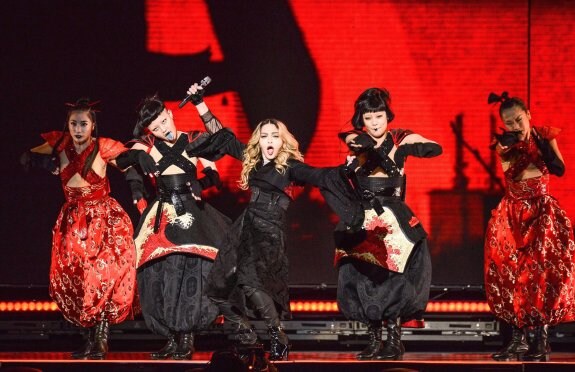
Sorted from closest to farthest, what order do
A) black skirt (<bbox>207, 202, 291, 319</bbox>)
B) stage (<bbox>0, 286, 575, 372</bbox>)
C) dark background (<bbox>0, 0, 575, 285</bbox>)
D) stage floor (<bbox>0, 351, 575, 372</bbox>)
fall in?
stage floor (<bbox>0, 351, 575, 372</bbox>), black skirt (<bbox>207, 202, 291, 319</bbox>), stage (<bbox>0, 286, 575, 372</bbox>), dark background (<bbox>0, 0, 575, 285</bbox>)

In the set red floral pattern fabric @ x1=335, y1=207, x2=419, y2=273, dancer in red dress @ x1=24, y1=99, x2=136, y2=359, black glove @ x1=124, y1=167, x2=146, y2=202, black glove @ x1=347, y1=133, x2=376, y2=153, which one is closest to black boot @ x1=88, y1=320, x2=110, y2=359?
dancer in red dress @ x1=24, y1=99, x2=136, y2=359

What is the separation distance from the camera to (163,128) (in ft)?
21.6

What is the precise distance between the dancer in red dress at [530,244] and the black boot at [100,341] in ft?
8.06

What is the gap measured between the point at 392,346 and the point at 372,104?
58.5 inches

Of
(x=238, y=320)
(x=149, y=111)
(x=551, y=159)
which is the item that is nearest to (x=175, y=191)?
(x=149, y=111)

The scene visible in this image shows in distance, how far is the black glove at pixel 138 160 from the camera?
655 centimetres

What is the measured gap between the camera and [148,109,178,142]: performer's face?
6582 mm

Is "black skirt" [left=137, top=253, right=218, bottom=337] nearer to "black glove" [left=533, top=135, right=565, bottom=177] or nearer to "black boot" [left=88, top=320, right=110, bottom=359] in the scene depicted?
"black boot" [left=88, top=320, right=110, bottom=359]

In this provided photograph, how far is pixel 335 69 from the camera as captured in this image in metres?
7.58

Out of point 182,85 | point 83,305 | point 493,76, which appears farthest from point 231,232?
point 493,76

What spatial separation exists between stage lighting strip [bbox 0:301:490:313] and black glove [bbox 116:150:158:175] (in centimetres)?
156

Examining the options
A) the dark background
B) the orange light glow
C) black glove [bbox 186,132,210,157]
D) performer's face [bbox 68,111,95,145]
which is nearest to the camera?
black glove [bbox 186,132,210,157]

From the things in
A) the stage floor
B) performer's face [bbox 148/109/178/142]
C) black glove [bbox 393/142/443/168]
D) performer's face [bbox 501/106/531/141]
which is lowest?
the stage floor
